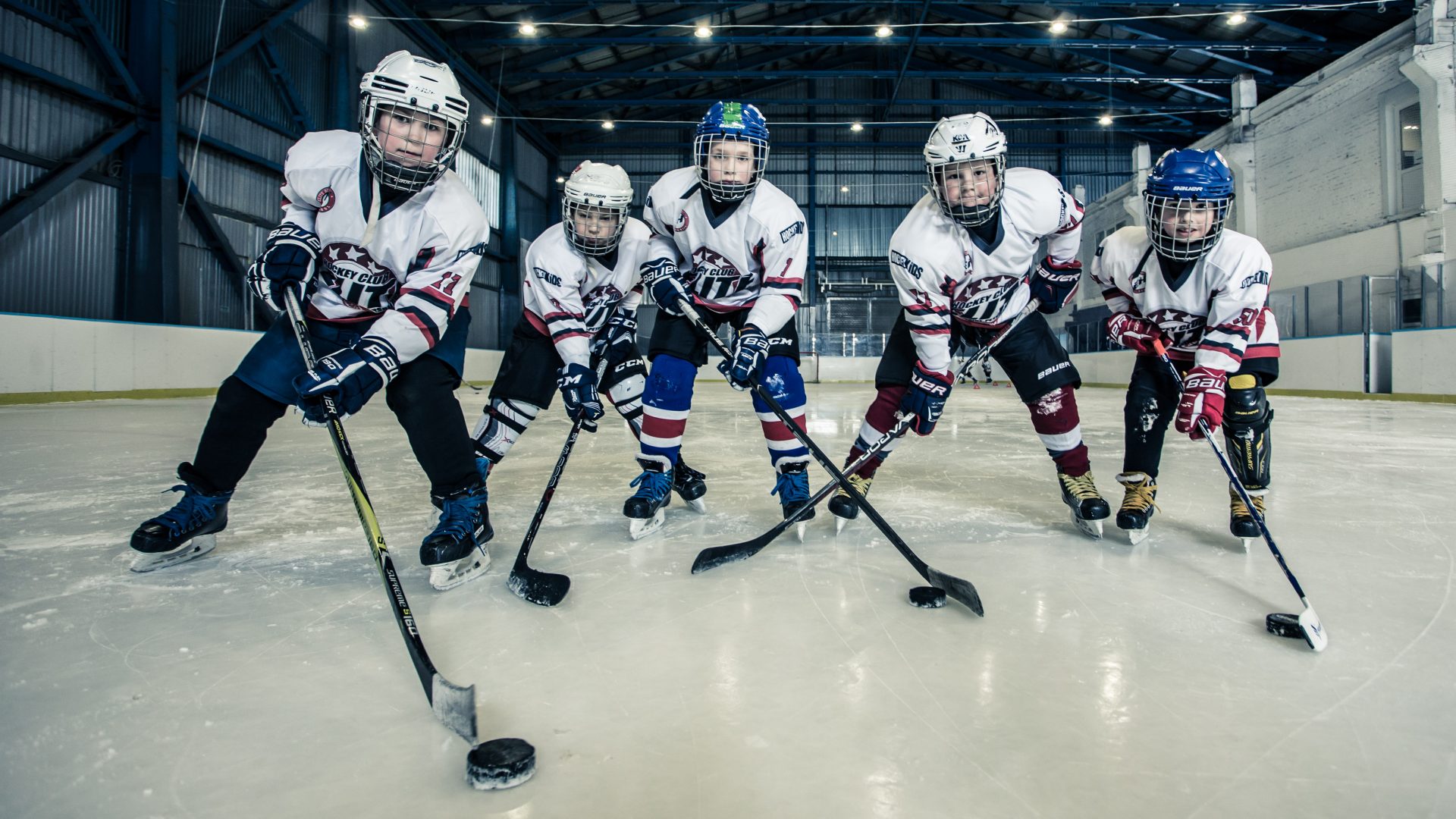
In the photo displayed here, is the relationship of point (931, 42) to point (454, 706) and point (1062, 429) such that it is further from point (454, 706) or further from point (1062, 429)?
point (454, 706)

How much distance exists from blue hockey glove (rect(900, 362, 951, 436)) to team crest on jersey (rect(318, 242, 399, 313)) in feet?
5.01

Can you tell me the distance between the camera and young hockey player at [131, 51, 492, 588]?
1748mm

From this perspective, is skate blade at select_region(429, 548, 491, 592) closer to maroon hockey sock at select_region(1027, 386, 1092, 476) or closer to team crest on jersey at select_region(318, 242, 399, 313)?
team crest on jersey at select_region(318, 242, 399, 313)

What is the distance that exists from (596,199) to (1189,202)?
5.79 feet

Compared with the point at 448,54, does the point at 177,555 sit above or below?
below

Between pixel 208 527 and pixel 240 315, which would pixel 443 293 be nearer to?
pixel 208 527

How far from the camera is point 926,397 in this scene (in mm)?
2283

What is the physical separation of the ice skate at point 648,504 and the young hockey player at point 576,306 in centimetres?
18

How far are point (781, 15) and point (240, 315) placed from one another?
12875mm

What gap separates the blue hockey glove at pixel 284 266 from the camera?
5.85ft

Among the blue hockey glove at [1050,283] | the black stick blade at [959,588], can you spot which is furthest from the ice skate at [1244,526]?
the black stick blade at [959,588]

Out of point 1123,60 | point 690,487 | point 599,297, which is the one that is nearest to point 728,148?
point 599,297

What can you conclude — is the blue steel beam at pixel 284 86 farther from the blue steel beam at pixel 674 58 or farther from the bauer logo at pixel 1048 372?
the bauer logo at pixel 1048 372

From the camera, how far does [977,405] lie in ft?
29.5
